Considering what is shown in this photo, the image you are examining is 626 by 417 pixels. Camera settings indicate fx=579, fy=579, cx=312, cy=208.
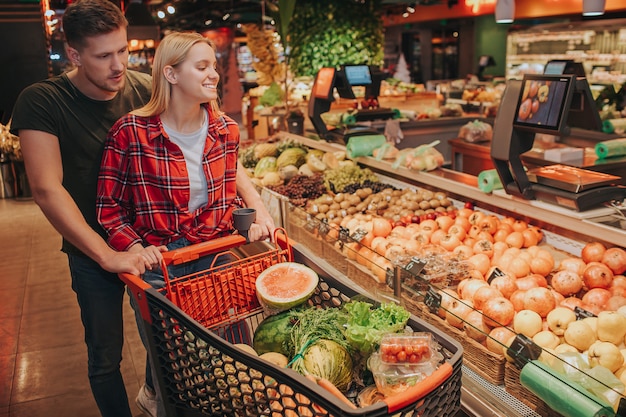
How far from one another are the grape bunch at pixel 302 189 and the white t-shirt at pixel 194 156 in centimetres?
206

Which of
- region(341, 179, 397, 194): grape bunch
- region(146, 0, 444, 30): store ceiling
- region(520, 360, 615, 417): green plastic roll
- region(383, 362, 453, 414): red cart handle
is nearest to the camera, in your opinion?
region(383, 362, 453, 414): red cart handle

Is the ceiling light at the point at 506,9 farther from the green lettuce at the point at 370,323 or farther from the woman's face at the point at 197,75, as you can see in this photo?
the green lettuce at the point at 370,323

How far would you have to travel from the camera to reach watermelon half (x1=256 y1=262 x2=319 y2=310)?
6.88 feet

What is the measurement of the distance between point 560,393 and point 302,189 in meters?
3.01

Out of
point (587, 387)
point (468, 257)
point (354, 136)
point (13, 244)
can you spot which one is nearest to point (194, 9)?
point (13, 244)

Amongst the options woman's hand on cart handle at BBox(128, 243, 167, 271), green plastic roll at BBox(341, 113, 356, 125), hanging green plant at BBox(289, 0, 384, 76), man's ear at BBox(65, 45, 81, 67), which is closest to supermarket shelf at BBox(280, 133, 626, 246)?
green plastic roll at BBox(341, 113, 356, 125)

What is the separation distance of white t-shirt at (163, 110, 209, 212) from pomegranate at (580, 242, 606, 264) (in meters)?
1.90

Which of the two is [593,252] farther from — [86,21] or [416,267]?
[86,21]

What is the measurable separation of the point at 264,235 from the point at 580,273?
1575 millimetres

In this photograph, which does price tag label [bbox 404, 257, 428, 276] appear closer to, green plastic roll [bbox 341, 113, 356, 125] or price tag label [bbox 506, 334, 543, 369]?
price tag label [bbox 506, 334, 543, 369]

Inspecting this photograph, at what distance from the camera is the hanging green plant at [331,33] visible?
11.4m

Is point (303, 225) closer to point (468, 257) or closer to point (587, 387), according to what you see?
point (468, 257)

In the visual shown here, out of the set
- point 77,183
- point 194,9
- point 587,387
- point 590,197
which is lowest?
point 587,387

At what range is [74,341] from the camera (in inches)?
167
